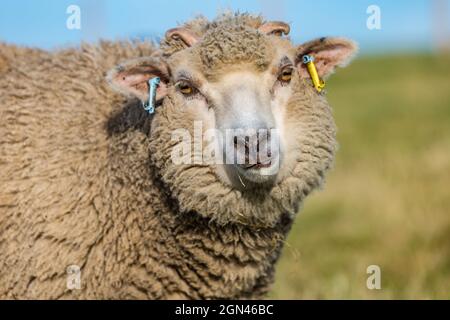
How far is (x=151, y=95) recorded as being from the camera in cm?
471

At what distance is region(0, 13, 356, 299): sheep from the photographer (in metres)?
4.57

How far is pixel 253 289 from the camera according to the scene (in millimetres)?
5223

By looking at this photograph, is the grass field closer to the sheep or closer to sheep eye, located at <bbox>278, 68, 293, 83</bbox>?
the sheep

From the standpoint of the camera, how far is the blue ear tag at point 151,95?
4.71m

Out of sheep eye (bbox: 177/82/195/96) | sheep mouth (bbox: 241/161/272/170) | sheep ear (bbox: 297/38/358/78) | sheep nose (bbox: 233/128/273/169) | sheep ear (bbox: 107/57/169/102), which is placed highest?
sheep ear (bbox: 297/38/358/78)

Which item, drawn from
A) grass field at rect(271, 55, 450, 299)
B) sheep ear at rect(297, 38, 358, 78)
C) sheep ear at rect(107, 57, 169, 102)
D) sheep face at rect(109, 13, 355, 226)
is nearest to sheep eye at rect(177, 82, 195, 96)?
sheep face at rect(109, 13, 355, 226)

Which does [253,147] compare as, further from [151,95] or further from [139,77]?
[139,77]

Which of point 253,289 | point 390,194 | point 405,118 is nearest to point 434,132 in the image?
point 405,118

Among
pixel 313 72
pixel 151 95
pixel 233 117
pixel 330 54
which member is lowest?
pixel 233 117

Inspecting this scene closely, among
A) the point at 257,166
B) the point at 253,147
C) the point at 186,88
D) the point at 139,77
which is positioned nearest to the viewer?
the point at 253,147

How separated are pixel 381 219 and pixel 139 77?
17.7 ft

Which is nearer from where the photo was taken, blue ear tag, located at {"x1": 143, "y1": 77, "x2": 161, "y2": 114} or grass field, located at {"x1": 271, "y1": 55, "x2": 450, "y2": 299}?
blue ear tag, located at {"x1": 143, "y1": 77, "x2": 161, "y2": 114}

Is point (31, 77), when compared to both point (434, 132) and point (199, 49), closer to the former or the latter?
point (199, 49)

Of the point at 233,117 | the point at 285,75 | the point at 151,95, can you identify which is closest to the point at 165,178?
the point at 151,95
